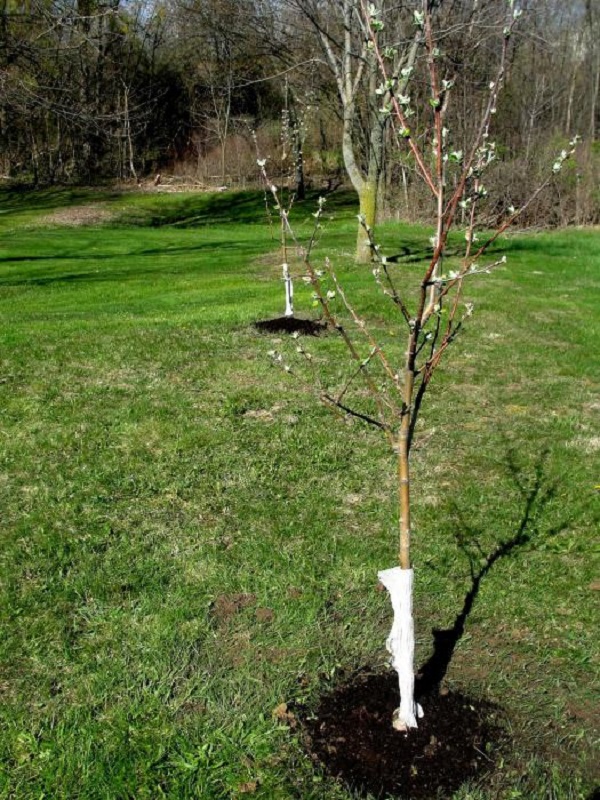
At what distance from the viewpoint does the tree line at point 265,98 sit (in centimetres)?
1511

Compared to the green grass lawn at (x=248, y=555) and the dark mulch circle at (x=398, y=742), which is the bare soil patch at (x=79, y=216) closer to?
the green grass lawn at (x=248, y=555)

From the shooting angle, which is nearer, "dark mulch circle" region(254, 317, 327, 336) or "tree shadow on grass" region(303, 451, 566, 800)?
"tree shadow on grass" region(303, 451, 566, 800)

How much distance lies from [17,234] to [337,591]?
18.8 metres

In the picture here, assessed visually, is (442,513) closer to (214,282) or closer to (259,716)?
(259,716)

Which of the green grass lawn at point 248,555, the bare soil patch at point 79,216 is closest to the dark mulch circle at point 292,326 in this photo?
the green grass lawn at point 248,555

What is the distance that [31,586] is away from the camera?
385 centimetres

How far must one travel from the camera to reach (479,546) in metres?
4.31

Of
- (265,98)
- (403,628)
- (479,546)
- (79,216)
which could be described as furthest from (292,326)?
(265,98)

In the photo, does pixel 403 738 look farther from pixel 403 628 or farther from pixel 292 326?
pixel 292 326

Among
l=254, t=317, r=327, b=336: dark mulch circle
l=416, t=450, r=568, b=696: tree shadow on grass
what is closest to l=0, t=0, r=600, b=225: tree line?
l=254, t=317, r=327, b=336: dark mulch circle

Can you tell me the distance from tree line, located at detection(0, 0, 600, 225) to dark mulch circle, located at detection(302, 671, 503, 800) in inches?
408

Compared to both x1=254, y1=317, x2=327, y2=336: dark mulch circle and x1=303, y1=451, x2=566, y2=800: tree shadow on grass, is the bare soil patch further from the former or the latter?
x1=303, y1=451, x2=566, y2=800: tree shadow on grass

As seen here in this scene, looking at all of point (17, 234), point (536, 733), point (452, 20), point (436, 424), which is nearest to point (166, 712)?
point (536, 733)

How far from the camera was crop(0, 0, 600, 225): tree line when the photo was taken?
15109 mm
